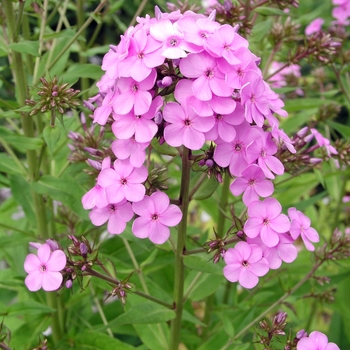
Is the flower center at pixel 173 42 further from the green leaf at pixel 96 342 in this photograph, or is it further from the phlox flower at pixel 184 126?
the green leaf at pixel 96 342

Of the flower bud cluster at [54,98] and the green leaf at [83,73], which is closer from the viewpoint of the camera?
the flower bud cluster at [54,98]

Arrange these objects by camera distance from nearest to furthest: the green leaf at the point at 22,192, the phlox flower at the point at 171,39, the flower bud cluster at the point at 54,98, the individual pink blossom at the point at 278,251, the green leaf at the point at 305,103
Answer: the phlox flower at the point at 171,39
the individual pink blossom at the point at 278,251
the flower bud cluster at the point at 54,98
the green leaf at the point at 22,192
the green leaf at the point at 305,103

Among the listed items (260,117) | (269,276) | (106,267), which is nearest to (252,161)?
(260,117)

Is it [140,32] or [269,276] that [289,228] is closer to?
[140,32]

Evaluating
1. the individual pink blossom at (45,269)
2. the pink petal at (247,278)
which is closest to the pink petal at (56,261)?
the individual pink blossom at (45,269)

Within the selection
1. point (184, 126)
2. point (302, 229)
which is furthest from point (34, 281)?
point (302, 229)

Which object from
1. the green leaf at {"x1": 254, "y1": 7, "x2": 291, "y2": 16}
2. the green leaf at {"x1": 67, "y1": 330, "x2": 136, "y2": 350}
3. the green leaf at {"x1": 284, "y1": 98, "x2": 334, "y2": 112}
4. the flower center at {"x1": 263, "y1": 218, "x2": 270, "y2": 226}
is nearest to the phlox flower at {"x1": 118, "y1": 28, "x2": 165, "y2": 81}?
the flower center at {"x1": 263, "y1": 218, "x2": 270, "y2": 226}
